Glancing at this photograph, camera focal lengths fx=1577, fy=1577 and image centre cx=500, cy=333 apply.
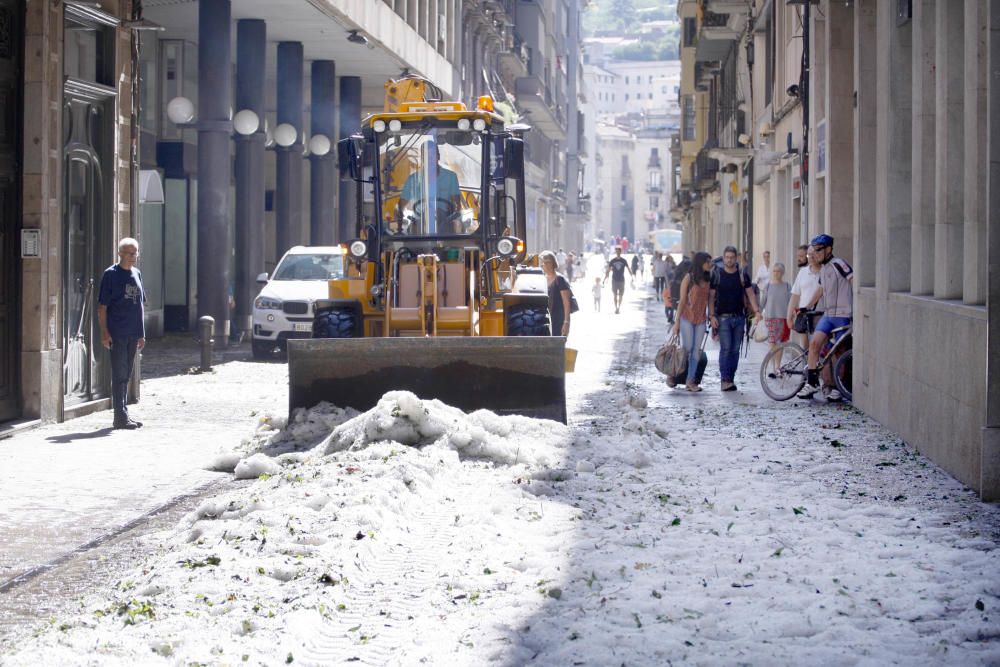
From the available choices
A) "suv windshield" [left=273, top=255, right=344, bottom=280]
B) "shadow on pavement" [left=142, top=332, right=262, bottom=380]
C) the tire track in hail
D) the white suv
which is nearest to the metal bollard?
"shadow on pavement" [left=142, top=332, right=262, bottom=380]

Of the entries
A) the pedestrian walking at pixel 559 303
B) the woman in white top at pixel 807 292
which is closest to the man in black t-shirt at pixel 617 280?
the pedestrian walking at pixel 559 303

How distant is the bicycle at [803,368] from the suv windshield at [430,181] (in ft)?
11.5

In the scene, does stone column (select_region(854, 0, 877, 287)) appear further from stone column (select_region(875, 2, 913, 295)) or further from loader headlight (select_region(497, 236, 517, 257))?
loader headlight (select_region(497, 236, 517, 257))

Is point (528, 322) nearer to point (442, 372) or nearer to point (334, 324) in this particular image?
point (334, 324)

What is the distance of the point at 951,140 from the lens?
11414 millimetres

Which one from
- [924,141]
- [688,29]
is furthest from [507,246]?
[688,29]

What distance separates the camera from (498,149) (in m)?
16.5

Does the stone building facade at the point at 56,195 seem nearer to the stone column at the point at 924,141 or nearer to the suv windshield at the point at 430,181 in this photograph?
the suv windshield at the point at 430,181

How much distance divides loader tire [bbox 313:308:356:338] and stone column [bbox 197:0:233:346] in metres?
10.2

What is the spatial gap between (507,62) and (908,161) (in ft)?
162

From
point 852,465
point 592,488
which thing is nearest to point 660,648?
point 592,488

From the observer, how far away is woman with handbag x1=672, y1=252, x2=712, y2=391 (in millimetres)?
17719

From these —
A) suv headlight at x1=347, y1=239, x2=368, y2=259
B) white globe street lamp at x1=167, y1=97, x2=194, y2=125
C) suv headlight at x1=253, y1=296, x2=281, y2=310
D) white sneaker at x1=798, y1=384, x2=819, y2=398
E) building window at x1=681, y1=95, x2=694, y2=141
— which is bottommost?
white sneaker at x1=798, y1=384, x2=819, y2=398

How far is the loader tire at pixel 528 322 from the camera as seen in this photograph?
53.3 ft
